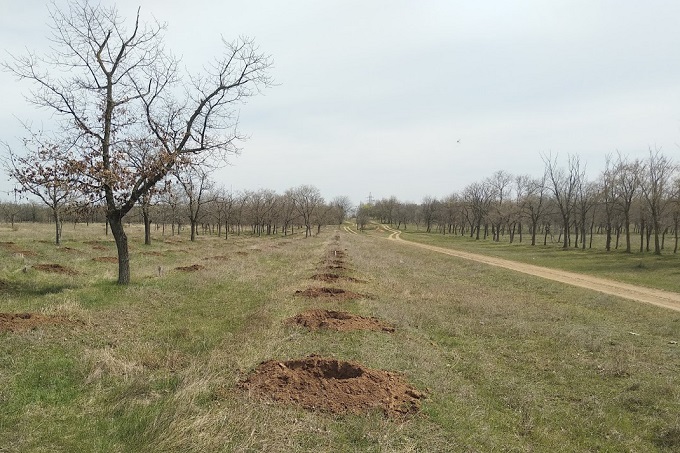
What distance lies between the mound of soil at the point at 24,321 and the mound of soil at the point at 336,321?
18.1 ft

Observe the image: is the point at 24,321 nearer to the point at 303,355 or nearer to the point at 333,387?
the point at 303,355

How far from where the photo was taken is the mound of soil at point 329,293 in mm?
15481

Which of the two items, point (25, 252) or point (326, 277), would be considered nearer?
point (326, 277)

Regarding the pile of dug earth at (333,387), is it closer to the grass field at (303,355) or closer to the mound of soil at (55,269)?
the grass field at (303,355)

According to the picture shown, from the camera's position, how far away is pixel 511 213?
75.5m

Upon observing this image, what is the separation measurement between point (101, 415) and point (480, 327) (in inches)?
408

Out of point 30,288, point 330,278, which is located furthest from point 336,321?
point 30,288

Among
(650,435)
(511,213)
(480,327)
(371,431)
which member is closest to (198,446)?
(371,431)

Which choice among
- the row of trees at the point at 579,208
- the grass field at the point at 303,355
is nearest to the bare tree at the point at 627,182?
the row of trees at the point at 579,208

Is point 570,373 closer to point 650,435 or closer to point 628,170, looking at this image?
point 650,435

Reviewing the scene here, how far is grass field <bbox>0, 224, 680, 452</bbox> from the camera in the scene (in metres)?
5.38

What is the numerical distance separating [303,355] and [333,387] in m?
1.98

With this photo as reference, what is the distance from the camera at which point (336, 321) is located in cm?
1134

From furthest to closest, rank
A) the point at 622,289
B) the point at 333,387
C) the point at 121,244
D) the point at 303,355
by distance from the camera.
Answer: the point at 622,289 < the point at 121,244 < the point at 303,355 < the point at 333,387
